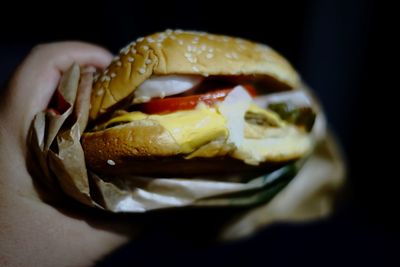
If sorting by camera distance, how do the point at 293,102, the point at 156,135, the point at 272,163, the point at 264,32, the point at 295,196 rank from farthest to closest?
1. the point at 264,32
2. the point at 295,196
3. the point at 293,102
4. the point at 272,163
5. the point at 156,135

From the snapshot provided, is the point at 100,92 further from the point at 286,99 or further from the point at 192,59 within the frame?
the point at 286,99

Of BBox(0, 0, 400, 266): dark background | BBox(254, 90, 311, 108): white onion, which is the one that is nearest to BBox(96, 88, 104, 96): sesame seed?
BBox(254, 90, 311, 108): white onion

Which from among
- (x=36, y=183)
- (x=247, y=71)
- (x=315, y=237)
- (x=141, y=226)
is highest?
(x=247, y=71)

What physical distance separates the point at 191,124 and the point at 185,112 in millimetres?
60

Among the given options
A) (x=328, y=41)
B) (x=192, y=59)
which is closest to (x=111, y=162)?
(x=192, y=59)

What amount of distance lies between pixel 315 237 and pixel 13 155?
5.53ft

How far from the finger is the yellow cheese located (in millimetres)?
208

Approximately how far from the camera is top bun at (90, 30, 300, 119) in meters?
1.01

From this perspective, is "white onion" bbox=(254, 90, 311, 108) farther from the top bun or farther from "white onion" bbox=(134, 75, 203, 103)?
"white onion" bbox=(134, 75, 203, 103)

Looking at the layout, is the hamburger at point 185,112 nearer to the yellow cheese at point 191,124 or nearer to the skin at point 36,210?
the yellow cheese at point 191,124

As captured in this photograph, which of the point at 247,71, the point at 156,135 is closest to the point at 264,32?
the point at 247,71

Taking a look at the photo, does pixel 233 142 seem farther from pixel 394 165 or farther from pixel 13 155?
pixel 394 165

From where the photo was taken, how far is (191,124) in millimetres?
968

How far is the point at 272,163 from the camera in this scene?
3.72 ft
